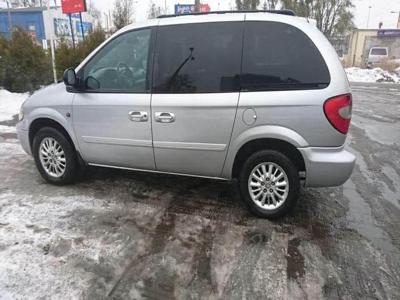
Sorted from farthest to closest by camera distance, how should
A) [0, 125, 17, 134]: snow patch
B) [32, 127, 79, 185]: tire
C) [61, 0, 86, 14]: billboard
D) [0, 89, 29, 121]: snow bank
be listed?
1. [61, 0, 86, 14]: billboard
2. [0, 89, 29, 121]: snow bank
3. [0, 125, 17, 134]: snow patch
4. [32, 127, 79, 185]: tire

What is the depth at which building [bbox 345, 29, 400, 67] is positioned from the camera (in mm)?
40469

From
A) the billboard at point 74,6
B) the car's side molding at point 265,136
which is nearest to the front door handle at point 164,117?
the car's side molding at point 265,136

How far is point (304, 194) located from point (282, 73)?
1.74 meters

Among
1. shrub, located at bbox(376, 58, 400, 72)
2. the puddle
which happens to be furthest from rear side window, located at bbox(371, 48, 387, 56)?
the puddle

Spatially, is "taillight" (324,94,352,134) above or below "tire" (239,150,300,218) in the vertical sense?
above

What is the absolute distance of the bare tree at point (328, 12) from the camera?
94.5ft

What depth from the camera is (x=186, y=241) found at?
356 cm

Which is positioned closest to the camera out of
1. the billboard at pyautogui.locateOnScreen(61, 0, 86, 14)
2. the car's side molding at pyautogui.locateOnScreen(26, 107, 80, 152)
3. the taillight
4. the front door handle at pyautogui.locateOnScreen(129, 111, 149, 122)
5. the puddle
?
the taillight

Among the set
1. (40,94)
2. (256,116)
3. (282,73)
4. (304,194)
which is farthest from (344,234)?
(40,94)

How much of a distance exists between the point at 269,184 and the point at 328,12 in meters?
29.6

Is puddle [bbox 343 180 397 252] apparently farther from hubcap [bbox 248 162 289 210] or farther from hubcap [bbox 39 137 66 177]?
hubcap [bbox 39 137 66 177]

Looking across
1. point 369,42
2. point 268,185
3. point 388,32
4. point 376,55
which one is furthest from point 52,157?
point 388,32

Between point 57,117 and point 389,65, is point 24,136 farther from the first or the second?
point 389,65

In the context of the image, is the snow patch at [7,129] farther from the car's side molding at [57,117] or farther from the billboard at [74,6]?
the billboard at [74,6]
